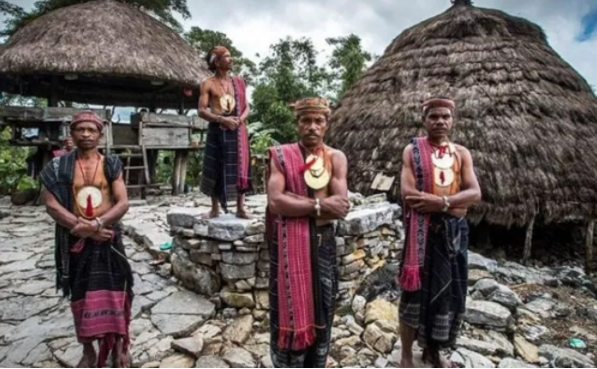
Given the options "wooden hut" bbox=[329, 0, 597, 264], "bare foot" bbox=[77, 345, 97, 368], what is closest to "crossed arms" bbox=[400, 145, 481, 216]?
"bare foot" bbox=[77, 345, 97, 368]

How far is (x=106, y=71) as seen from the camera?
26.9 ft

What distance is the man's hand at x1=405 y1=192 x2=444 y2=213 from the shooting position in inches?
88.5

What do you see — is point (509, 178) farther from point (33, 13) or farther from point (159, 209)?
point (33, 13)

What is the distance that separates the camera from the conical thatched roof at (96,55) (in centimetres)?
811

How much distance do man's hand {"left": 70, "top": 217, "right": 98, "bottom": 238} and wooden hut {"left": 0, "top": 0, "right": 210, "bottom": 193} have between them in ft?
23.1

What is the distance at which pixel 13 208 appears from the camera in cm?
805

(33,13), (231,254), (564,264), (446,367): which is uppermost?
(33,13)

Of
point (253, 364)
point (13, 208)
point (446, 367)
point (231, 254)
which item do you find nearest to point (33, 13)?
point (13, 208)

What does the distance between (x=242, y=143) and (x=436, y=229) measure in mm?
1766

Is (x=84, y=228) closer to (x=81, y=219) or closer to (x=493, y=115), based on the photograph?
(x=81, y=219)

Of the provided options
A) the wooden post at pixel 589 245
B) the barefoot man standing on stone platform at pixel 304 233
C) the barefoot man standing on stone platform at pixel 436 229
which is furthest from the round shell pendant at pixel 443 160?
the wooden post at pixel 589 245

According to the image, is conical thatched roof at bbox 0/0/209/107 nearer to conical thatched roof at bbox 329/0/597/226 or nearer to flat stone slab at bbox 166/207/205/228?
conical thatched roof at bbox 329/0/597/226

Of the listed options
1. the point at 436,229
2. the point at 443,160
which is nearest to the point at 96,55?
the point at 443,160

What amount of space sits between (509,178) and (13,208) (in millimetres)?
9415
